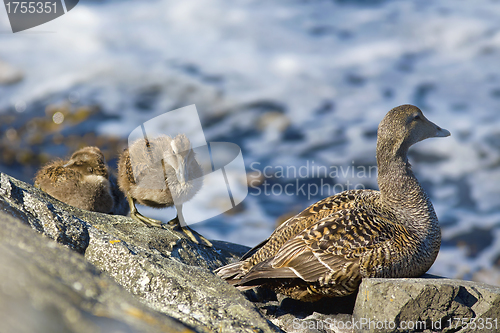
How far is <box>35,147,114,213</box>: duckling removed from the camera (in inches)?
190

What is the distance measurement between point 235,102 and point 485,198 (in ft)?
24.9

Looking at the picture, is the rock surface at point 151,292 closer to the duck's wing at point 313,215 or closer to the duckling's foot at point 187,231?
the duckling's foot at point 187,231

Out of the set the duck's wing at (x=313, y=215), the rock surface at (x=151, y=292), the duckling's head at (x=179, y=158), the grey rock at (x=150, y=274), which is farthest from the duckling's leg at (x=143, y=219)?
the duck's wing at (x=313, y=215)

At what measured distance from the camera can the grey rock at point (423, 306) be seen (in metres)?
2.94

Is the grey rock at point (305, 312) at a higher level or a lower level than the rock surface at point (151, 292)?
lower

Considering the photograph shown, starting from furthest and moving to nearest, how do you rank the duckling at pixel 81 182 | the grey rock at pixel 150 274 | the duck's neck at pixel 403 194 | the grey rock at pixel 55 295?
the duckling at pixel 81 182 < the duck's neck at pixel 403 194 < the grey rock at pixel 150 274 < the grey rock at pixel 55 295

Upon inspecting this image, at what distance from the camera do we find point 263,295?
3.91 metres

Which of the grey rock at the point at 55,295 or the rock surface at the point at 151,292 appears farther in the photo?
the rock surface at the point at 151,292

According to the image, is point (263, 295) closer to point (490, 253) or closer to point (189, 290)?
point (189, 290)

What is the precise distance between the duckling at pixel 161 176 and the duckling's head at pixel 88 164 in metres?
0.32

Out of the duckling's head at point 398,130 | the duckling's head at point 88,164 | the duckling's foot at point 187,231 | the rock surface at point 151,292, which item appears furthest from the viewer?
the duckling's head at point 88,164

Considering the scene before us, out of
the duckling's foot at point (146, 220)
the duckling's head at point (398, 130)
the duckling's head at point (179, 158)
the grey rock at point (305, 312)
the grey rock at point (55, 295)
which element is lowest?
the grey rock at point (305, 312)

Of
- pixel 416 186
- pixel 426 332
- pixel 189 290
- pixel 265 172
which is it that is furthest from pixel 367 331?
pixel 265 172

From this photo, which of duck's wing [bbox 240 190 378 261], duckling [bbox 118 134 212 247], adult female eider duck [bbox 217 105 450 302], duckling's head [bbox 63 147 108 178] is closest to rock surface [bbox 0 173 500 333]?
adult female eider duck [bbox 217 105 450 302]
